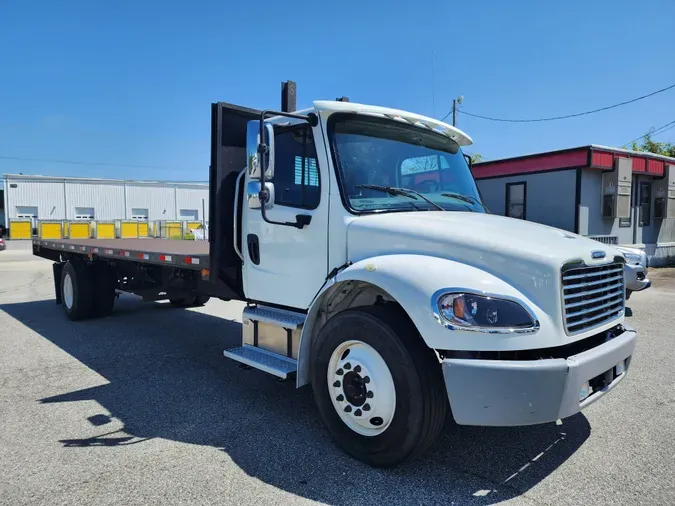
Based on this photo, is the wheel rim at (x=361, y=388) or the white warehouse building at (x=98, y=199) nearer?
the wheel rim at (x=361, y=388)

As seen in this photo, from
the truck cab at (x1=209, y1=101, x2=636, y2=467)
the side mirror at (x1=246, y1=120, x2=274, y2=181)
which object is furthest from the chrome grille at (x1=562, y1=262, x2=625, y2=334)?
the side mirror at (x1=246, y1=120, x2=274, y2=181)

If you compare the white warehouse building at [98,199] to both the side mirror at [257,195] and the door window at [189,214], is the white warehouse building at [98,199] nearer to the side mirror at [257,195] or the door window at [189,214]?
the door window at [189,214]

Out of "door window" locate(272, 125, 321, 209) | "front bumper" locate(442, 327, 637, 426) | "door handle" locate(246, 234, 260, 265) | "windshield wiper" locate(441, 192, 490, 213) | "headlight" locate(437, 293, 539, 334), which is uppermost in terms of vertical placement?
"door window" locate(272, 125, 321, 209)

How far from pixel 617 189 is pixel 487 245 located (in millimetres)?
15642

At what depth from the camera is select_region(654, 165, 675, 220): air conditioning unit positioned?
18797 millimetres

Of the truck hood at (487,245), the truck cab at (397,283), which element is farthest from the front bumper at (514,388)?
the truck hood at (487,245)

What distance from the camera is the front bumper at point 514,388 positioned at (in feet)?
8.89

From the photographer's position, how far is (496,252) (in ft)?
9.86

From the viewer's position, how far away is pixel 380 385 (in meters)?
3.14

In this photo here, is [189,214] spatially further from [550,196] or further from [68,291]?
[68,291]

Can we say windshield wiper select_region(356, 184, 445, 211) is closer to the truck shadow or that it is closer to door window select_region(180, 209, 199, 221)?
the truck shadow

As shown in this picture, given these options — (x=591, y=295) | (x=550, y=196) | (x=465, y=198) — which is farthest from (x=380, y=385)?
(x=550, y=196)

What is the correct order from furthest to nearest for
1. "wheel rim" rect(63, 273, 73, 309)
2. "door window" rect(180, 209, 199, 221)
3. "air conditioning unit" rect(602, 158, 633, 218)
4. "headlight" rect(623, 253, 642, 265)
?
"door window" rect(180, 209, 199, 221) → "air conditioning unit" rect(602, 158, 633, 218) → "headlight" rect(623, 253, 642, 265) → "wheel rim" rect(63, 273, 73, 309)

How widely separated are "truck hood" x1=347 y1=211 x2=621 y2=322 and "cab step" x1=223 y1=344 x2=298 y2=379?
3.25ft
